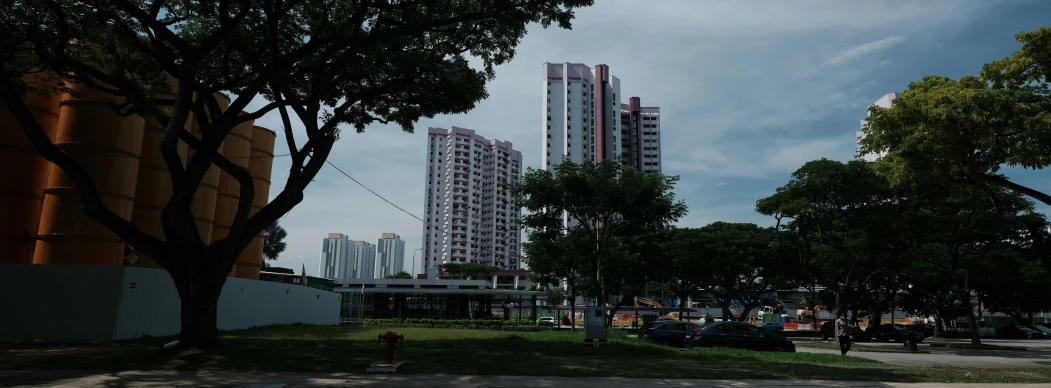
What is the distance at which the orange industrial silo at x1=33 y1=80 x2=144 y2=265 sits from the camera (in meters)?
21.3

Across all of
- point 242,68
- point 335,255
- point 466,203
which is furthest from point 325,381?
point 335,255

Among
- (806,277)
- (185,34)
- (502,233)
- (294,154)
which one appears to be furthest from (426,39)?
(502,233)

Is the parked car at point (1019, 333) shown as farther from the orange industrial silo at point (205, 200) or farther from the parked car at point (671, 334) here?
the orange industrial silo at point (205, 200)

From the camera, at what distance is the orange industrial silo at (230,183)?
30094mm

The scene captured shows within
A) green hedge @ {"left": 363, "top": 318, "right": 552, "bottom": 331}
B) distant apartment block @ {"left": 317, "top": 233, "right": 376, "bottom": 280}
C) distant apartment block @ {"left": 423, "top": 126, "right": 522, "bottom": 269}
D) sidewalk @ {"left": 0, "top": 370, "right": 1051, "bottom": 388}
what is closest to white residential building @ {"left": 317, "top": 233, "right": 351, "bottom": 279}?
distant apartment block @ {"left": 317, "top": 233, "right": 376, "bottom": 280}

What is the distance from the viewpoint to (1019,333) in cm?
4891

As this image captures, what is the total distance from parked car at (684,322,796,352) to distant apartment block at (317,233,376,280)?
463 ft

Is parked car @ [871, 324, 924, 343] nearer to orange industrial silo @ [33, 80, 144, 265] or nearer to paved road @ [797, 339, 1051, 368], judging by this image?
paved road @ [797, 339, 1051, 368]

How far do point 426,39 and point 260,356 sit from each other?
9525 mm

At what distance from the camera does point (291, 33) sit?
56.7ft

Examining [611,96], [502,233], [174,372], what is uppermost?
[611,96]

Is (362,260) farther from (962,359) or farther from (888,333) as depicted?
(962,359)

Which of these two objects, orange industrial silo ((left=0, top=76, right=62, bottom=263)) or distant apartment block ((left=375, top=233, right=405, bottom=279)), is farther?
distant apartment block ((left=375, top=233, right=405, bottom=279))

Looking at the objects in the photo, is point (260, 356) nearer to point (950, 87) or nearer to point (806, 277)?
point (950, 87)
